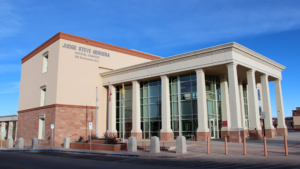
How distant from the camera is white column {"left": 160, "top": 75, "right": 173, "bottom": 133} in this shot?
1109 inches

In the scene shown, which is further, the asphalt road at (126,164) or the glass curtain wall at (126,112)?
the glass curtain wall at (126,112)

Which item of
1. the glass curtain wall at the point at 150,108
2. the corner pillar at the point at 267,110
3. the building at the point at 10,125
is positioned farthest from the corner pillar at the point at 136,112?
the building at the point at 10,125

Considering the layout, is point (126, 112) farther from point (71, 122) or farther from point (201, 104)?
point (201, 104)

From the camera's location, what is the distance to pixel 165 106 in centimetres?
2858

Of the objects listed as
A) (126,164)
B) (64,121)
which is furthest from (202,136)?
(64,121)

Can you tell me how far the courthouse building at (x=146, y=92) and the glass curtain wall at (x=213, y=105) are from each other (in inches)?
4.1

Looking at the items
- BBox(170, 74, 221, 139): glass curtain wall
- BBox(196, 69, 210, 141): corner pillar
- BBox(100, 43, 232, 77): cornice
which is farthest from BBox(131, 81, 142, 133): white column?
BBox(196, 69, 210, 141): corner pillar

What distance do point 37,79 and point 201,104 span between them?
2384 cm

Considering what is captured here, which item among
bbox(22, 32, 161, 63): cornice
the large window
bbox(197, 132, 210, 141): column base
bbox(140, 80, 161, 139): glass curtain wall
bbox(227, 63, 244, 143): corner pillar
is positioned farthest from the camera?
the large window

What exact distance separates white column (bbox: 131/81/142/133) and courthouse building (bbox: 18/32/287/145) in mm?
118

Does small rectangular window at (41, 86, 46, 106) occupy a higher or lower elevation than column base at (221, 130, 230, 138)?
higher

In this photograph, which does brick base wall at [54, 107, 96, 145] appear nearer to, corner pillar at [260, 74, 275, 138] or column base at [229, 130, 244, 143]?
column base at [229, 130, 244, 143]

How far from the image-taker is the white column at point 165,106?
28.2m

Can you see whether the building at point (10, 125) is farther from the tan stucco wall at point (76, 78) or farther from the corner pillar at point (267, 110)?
the corner pillar at point (267, 110)
